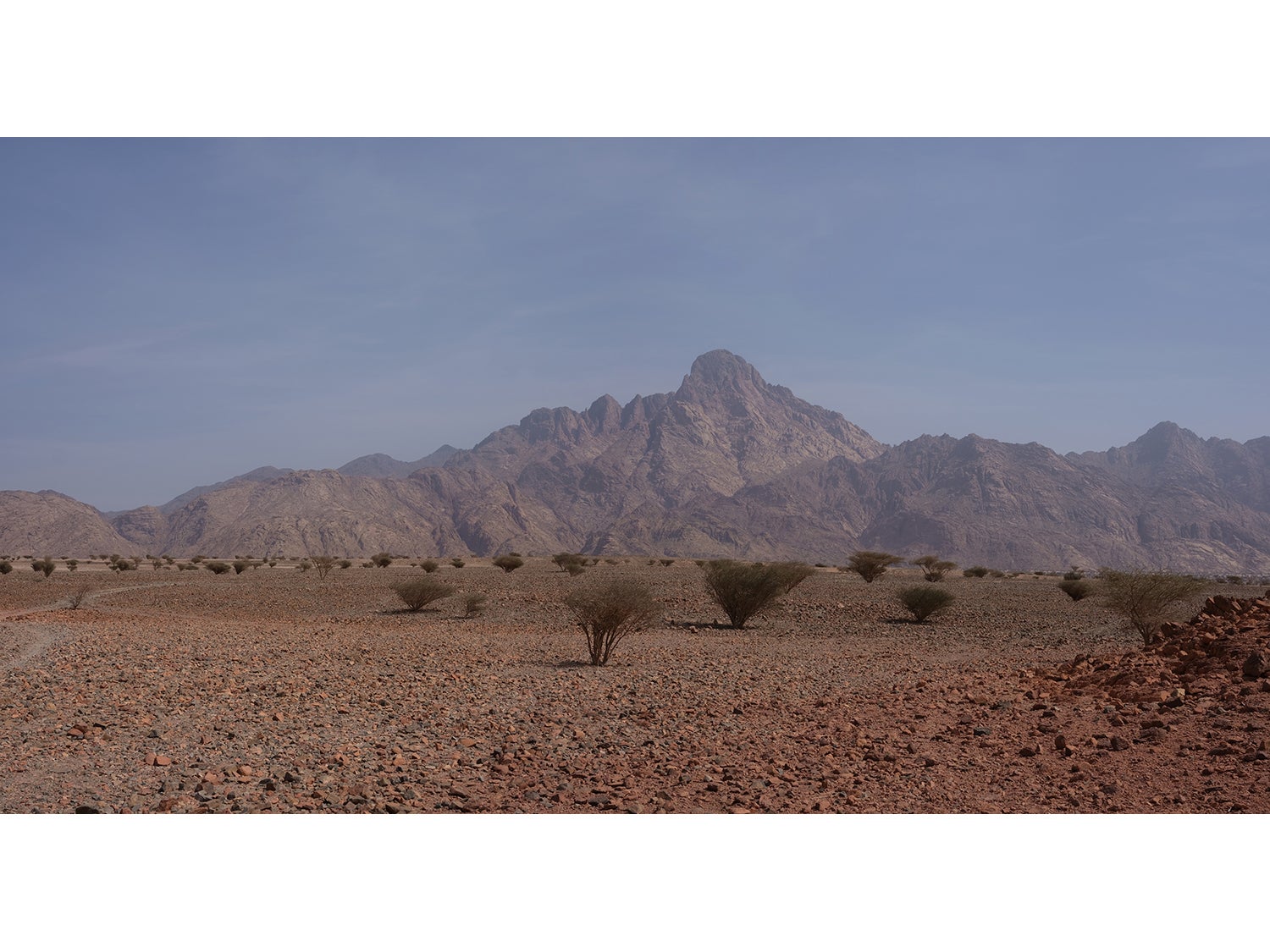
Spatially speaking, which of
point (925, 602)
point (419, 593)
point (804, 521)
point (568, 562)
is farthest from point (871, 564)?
point (804, 521)

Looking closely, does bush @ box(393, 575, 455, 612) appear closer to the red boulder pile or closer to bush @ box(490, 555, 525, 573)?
bush @ box(490, 555, 525, 573)

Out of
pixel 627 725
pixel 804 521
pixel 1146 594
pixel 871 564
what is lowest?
pixel 627 725

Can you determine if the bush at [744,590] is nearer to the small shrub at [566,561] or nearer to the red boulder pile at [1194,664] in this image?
the red boulder pile at [1194,664]

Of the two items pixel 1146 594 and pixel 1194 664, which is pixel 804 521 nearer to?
pixel 1146 594

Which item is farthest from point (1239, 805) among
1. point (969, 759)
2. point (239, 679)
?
point (239, 679)

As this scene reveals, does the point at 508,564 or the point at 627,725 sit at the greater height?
the point at 508,564

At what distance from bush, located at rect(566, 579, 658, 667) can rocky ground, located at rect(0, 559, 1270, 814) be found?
0.48m

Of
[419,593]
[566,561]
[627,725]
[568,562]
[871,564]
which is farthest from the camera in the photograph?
[566,561]

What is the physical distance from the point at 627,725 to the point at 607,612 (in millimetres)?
6379

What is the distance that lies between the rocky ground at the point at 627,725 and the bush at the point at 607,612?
0.48m

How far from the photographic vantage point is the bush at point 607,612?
1667cm

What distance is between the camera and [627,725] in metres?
10.4

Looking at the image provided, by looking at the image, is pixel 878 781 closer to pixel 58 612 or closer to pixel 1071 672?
pixel 1071 672

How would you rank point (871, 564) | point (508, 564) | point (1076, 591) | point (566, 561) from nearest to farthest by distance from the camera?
point (1076, 591) < point (871, 564) < point (566, 561) < point (508, 564)
